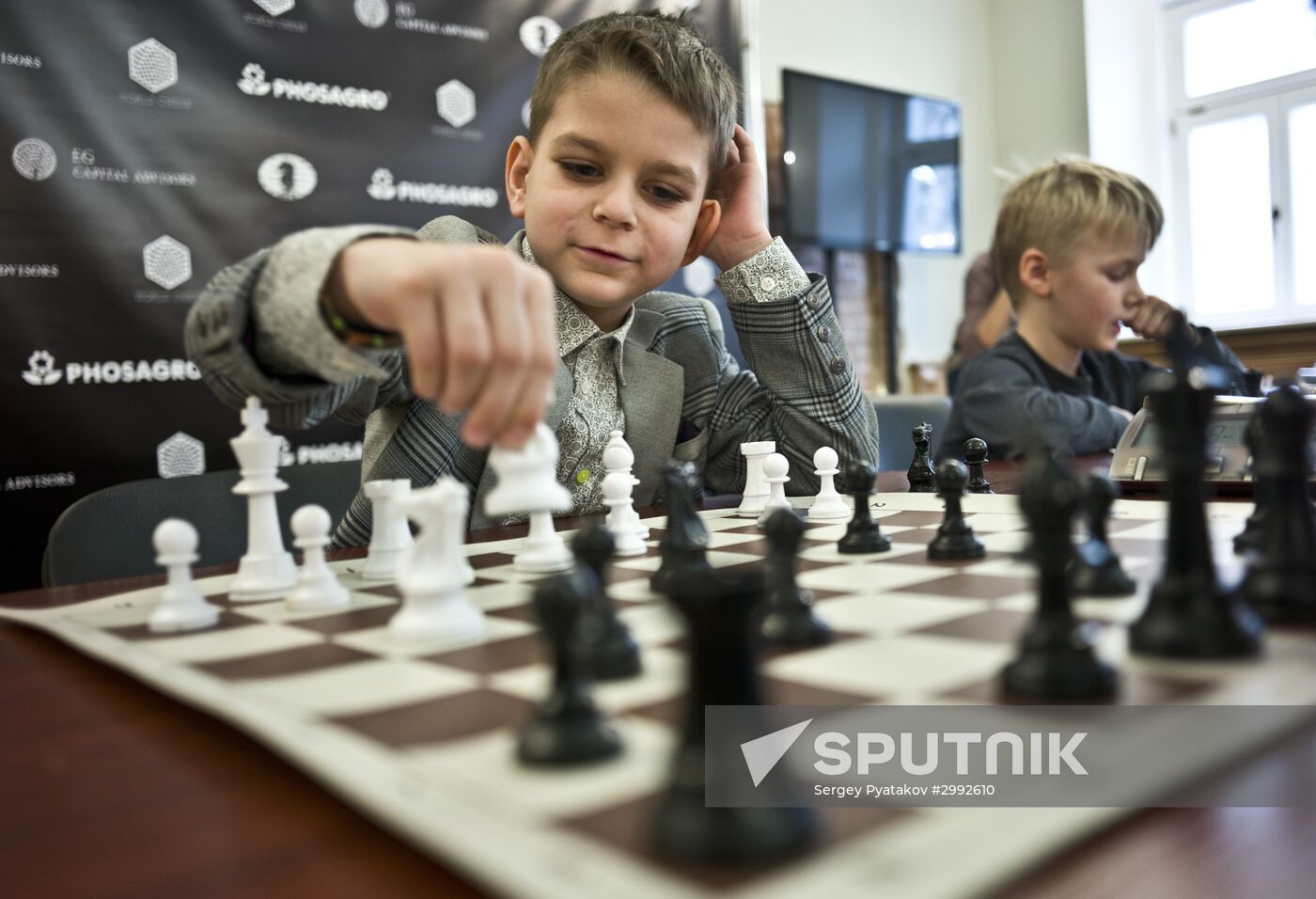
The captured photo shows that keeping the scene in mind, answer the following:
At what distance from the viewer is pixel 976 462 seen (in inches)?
52.8

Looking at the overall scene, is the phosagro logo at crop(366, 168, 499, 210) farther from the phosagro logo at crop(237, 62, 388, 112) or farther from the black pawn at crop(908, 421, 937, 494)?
the black pawn at crop(908, 421, 937, 494)

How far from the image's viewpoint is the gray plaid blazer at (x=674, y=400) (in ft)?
4.22

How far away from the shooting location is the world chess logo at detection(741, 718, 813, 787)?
0.40 m

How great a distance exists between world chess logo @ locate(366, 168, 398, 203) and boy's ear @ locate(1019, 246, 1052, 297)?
5.85 feet

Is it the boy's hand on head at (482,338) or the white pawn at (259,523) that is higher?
the boy's hand on head at (482,338)

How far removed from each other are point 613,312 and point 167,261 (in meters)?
1.55

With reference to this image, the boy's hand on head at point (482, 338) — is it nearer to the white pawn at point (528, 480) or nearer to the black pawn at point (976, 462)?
the white pawn at point (528, 480)

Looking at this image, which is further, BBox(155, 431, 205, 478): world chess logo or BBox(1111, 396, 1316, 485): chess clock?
BBox(155, 431, 205, 478): world chess logo

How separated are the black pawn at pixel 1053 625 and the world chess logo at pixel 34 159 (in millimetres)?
2674

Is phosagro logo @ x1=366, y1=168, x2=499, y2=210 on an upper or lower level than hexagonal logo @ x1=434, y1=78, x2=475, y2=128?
lower

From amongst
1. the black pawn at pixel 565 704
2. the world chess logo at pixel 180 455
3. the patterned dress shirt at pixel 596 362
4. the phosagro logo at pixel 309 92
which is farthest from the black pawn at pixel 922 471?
the phosagro logo at pixel 309 92

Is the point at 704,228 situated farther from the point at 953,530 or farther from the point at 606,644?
the point at 606,644

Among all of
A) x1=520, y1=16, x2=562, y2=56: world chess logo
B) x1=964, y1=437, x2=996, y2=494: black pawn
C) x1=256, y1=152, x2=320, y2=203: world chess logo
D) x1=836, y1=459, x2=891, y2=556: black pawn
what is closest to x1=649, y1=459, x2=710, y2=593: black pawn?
x1=836, y1=459, x2=891, y2=556: black pawn

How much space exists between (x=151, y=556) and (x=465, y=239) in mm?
664
